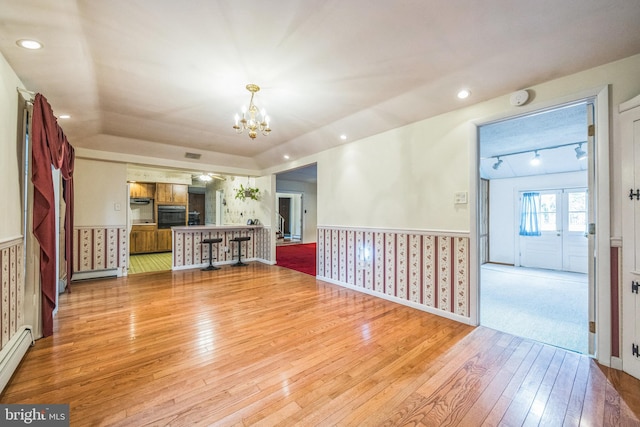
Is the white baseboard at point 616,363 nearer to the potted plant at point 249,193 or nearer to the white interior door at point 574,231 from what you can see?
the white interior door at point 574,231

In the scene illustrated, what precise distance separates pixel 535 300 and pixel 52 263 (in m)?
5.89

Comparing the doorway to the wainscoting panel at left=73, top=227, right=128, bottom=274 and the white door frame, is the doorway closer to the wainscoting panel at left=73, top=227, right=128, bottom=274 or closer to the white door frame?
Result: the white door frame

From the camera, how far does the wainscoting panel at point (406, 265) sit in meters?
2.99

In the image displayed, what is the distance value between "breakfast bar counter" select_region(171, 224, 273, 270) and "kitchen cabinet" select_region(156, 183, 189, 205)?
308 centimetres

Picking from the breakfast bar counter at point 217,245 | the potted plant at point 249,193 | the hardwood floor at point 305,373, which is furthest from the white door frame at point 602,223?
the potted plant at point 249,193

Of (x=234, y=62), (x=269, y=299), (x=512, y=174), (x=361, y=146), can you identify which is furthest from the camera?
(x=512, y=174)

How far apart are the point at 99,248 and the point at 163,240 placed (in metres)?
3.61

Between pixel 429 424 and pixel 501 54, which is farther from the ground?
pixel 501 54

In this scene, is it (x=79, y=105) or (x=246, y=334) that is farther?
(x=79, y=105)

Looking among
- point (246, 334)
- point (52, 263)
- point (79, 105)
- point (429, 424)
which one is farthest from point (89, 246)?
point (429, 424)

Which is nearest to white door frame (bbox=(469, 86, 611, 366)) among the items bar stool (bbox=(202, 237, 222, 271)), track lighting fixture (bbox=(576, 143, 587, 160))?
track lighting fixture (bbox=(576, 143, 587, 160))

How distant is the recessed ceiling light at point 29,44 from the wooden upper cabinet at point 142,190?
274 inches

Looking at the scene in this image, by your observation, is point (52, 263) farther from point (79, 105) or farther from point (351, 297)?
point (351, 297)

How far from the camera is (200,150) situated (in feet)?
17.5
